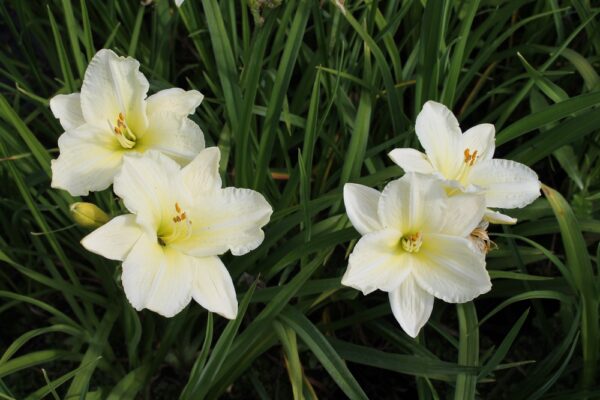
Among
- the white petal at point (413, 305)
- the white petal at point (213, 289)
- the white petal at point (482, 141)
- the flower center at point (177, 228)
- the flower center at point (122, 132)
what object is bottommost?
the white petal at point (413, 305)

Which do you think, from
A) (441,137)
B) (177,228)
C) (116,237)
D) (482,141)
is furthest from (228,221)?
(482,141)

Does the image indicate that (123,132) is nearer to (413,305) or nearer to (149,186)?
(149,186)

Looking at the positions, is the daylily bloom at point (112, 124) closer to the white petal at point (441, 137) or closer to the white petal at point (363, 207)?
the white petal at point (363, 207)

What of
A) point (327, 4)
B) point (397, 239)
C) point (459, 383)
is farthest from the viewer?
point (327, 4)

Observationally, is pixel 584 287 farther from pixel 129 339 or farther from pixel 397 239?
pixel 129 339

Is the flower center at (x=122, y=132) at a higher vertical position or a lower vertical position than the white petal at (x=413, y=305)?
higher

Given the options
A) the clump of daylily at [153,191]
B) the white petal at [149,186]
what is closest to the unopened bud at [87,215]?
the clump of daylily at [153,191]

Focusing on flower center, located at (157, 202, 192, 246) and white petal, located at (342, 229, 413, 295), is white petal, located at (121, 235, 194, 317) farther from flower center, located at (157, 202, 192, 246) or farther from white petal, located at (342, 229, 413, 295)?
white petal, located at (342, 229, 413, 295)

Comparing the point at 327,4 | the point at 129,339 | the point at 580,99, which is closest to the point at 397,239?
the point at 580,99
